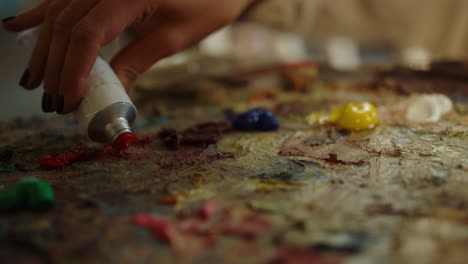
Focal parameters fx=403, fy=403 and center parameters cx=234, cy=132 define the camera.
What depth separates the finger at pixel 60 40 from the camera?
92cm

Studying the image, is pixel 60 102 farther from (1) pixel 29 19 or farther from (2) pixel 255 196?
(2) pixel 255 196

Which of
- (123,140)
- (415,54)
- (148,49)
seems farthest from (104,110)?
(415,54)

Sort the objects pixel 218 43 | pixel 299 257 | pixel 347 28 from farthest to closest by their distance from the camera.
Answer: pixel 218 43 → pixel 347 28 → pixel 299 257

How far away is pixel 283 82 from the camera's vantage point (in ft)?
5.41

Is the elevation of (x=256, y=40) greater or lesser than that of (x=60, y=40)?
greater

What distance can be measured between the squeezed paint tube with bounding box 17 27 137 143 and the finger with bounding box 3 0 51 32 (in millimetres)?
285

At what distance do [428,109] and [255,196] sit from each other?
27.4 inches

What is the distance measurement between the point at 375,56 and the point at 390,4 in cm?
74

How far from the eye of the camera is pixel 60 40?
36.1 inches

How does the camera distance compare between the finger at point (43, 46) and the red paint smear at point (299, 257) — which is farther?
the finger at point (43, 46)

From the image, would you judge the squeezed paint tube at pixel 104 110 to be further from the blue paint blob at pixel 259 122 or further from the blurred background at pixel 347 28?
the blurred background at pixel 347 28

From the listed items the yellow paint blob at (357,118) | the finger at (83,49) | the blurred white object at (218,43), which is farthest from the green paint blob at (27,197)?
the blurred white object at (218,43)

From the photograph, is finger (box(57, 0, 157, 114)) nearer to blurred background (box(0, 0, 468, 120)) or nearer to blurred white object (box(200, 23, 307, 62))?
blurred background (box(0, 0, 468, 120))

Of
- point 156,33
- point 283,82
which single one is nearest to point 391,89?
point 283,82
